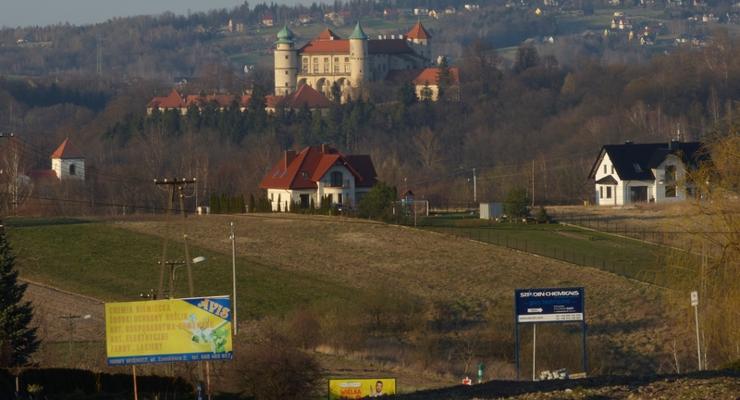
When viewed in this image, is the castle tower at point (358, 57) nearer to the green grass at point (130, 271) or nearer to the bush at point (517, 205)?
the bush at point (517, 205)

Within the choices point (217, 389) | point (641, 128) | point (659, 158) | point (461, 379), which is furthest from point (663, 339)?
point (641, 128)

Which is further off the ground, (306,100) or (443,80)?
(443,80)

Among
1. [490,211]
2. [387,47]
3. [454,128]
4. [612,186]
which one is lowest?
[490,211]

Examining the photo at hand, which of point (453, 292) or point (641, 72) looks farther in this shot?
point (641, 72)

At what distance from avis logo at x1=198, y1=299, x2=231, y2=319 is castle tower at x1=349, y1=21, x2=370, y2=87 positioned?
475 feet

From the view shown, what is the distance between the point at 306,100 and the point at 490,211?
87.0m

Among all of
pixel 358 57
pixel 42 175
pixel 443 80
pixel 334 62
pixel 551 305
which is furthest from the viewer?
pixel 334 62

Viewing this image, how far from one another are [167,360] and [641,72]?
12954 centimetres

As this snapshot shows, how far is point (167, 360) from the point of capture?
2570 cm

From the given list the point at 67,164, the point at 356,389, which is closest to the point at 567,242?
the point at 356,389

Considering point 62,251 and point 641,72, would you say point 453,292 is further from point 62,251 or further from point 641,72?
point 641,72

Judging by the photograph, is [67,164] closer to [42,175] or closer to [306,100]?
[42,175]

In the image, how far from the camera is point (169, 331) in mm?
25641

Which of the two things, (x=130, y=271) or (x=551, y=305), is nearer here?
(x=551, y=305)
